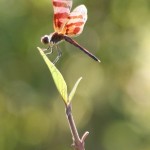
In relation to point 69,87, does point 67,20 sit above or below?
above

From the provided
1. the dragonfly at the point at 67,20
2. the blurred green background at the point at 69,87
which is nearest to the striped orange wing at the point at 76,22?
the dragonfly at the point at 67,20

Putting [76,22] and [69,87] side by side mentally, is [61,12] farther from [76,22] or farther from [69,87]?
[69,87]

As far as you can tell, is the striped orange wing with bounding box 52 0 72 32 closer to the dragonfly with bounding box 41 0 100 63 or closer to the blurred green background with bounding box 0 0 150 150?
the dragonfly with bounding box 41 0 100 63

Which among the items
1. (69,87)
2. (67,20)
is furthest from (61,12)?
(69,87)

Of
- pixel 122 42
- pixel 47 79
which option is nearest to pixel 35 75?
pixel 47 79

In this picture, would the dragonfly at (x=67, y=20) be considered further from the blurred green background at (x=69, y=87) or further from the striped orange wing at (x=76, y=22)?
the blurred green background at (x=69, y=87)

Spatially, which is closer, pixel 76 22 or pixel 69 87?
pixel 76 22
